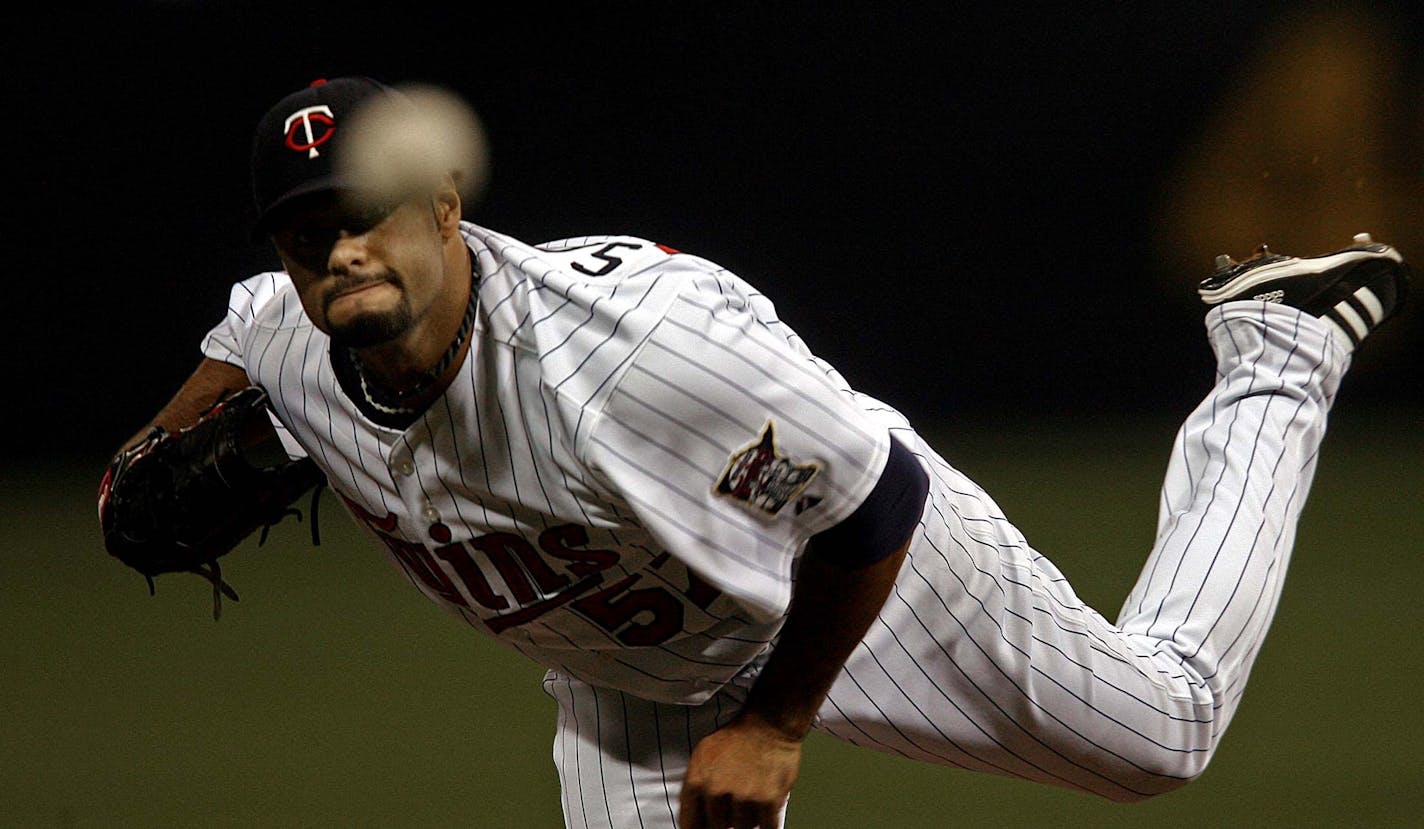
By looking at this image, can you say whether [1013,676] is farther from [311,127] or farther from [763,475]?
[311,127]

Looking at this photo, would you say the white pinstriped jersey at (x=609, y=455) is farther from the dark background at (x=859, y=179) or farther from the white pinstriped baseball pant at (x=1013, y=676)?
the dark background at (x=859, y=179)

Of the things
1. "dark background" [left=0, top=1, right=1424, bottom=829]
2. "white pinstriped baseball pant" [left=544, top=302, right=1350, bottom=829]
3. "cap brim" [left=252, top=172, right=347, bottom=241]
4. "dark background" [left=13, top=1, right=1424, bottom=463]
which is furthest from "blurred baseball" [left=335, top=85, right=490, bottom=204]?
"dark background" [left=13, top=1, right=1424, bottom=463]

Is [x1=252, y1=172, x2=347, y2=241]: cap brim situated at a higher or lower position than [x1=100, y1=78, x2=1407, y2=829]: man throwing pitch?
higher

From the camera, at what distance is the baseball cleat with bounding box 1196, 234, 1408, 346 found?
6.82 feet

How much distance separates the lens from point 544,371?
1.19 m

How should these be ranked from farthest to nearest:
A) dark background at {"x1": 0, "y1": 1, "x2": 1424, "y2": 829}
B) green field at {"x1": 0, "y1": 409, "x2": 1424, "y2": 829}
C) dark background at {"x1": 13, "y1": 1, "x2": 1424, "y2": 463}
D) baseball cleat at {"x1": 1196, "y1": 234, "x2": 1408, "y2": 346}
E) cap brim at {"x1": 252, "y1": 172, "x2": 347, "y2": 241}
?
dark background at {"x1": 13, "y1": 1, "x2": 1424, "y2": 463}, dark background at {"x1": 0, "y1": 1, "x2": 1424, "y2": 829}, green field at {"x1": 0, "y1": 409, "x2": 1424, "y2": 829}, baseball cleat at {"x1": 1196, "y1": 234, "x2": 1408, "y2": 346}, cap brim at {"x1": 252, "y1": 172, "x2": 347, "y2": 241}

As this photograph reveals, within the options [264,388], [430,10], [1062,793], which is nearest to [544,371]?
[264,388]

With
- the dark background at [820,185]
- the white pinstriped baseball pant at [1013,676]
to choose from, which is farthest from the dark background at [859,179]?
the white pinstriped baseball pant at [1013,676]

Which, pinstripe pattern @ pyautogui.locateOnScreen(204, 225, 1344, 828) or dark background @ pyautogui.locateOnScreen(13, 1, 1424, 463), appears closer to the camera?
pinstripe pattern @ pyautogui.locateOnScreen(204, 225, 1344, 828)

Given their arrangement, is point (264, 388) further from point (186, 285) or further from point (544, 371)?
point (186, 285)

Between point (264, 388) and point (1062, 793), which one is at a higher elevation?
point (264, 388)

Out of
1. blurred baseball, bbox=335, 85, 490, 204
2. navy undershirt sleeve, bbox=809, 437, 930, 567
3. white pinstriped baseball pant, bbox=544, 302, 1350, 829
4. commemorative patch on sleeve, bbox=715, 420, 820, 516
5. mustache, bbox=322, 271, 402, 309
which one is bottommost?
white pinstriped baseball pant, bbox=544, 302, 1350, 829

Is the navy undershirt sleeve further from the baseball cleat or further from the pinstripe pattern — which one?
the baseball cleat

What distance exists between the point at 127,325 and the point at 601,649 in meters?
3.83
